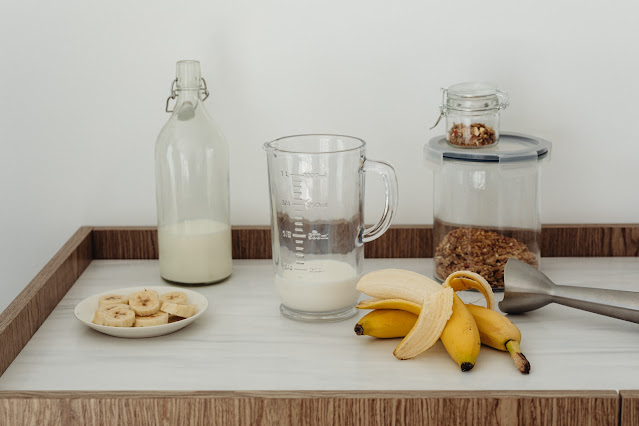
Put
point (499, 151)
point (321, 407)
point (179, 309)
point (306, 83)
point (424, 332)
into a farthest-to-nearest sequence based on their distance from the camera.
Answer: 1. point (306, 83)
2. point (499, 151)
3. point (179, 309)
4. point (424, 332)
5. point (321, 407)

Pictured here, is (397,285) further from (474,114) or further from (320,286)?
(474,114)

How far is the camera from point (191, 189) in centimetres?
130

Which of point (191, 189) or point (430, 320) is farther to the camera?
point (191, 189)

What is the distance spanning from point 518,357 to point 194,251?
1.80ft

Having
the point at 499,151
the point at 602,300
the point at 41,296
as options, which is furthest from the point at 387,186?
the point at 41,296

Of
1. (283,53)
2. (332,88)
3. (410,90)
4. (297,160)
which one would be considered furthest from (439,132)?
(297,160)

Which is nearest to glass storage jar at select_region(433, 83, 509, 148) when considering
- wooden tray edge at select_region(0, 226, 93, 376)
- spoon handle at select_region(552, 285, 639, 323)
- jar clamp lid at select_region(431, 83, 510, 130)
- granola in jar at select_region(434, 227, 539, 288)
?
jar clamp lid at select_region(431, 83, 510, 130)

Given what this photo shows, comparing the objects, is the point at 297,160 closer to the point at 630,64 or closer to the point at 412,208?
the point at 412,208

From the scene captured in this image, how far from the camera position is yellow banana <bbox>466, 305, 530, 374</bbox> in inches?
39.3

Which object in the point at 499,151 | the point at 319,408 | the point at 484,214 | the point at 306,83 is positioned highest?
the point at 306,83

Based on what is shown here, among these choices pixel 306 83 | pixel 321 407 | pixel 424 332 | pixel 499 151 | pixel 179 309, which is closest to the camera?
pixel 321 407

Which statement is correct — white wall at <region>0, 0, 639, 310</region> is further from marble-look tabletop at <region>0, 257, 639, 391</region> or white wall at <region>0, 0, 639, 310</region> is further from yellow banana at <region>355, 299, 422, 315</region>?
yellow banana at <region>355, 299, 422, 315</region>

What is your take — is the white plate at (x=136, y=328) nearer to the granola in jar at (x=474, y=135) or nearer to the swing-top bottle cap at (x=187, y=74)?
the swing-top bottle cap at (x=187, y=74)

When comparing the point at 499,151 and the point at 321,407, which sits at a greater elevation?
the point at 499,151
